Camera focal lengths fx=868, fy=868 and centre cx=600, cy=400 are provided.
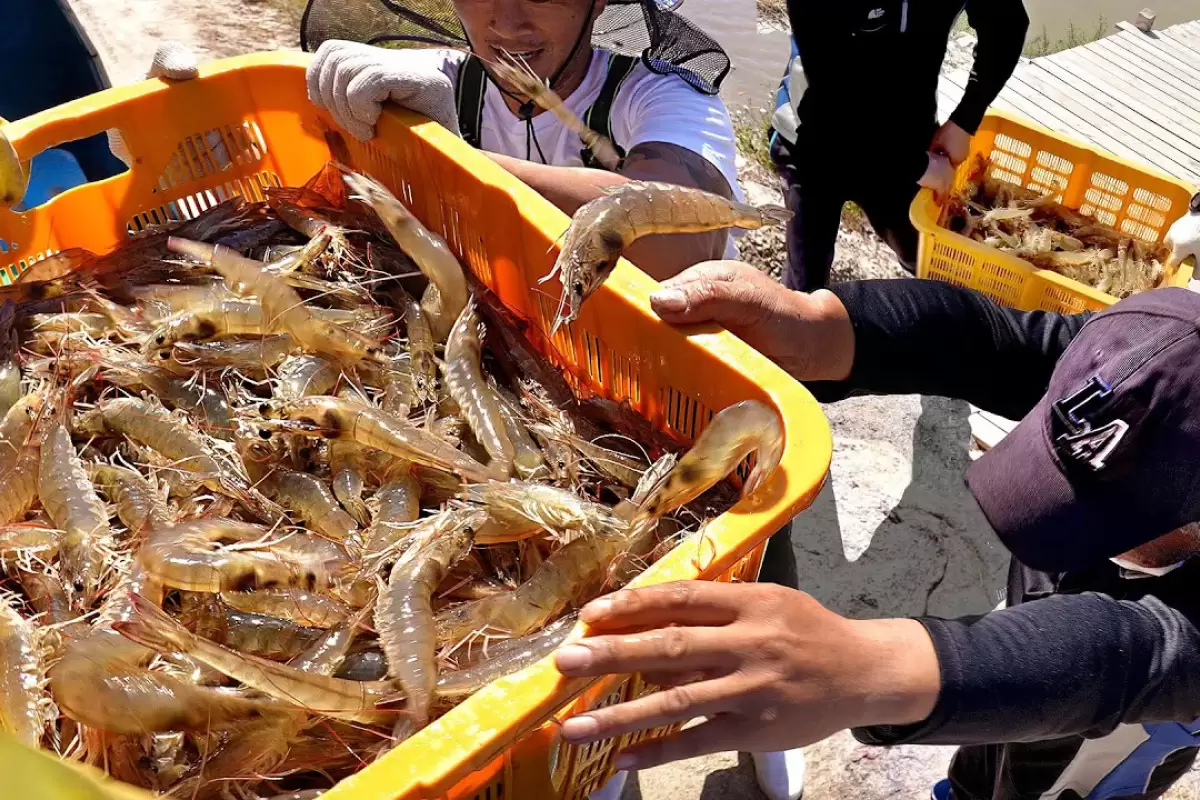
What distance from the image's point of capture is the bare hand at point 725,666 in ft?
3.77

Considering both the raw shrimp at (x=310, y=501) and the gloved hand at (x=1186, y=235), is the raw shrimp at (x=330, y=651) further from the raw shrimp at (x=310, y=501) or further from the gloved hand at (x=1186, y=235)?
the gloved hand at (x=1186, y=235)

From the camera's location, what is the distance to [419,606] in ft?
5.26

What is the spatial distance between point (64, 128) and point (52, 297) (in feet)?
1.44

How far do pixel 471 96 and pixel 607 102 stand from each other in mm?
455

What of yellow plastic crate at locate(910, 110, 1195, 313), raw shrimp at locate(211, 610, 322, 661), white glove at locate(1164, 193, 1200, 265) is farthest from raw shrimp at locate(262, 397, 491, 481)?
white glove at locate(1164, 193, 1200, 265)

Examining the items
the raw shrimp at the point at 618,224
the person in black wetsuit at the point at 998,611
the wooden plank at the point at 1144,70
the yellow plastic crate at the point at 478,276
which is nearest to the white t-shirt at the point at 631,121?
the raw shrimp at the point at 618,224

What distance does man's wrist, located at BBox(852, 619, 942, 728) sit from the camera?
1326mm

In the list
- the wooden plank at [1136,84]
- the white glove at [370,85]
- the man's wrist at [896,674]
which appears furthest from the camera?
the wooden plank at [1136,84]

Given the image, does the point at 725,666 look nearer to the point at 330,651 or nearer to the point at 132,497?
the point at 330,651

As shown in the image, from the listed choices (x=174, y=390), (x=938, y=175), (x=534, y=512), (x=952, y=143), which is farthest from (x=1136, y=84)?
(x=174, y=390)

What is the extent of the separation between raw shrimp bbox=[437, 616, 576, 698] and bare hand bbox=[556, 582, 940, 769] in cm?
27

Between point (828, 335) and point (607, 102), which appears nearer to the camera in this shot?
point (828, 335)

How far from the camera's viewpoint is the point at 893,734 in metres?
1.46

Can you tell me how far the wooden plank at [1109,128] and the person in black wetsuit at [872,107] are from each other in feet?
9.14
